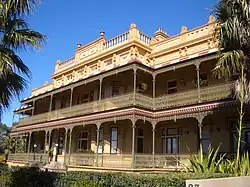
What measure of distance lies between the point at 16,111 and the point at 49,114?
8.60 meters

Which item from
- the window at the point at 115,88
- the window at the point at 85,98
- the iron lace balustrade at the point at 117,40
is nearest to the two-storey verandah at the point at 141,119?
the window at the point at 115,88

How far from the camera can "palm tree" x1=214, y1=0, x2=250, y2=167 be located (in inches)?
407

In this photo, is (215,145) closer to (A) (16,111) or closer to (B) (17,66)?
(B) (17,66)

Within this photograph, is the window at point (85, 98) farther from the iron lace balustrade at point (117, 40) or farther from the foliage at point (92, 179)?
the foliage at point (92, 179)

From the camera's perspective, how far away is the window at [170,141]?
59.4ft

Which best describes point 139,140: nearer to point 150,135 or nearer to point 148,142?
point 148,142

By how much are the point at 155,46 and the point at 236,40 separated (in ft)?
37.5

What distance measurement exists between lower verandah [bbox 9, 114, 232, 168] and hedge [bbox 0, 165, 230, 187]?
629 centimetres

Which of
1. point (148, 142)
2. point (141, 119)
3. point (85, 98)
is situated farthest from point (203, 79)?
point (85, 98)

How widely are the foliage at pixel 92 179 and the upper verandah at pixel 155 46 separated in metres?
10.7

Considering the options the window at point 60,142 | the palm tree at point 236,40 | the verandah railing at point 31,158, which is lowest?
the verandah railing at point 31,158

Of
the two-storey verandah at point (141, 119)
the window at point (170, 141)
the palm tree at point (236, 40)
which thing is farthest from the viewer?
the window at point (170, 141)

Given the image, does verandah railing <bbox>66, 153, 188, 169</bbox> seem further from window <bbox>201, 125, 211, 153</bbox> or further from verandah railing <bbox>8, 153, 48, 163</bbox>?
verandah railing <bbox>8, 153, 48, 163</bbox>

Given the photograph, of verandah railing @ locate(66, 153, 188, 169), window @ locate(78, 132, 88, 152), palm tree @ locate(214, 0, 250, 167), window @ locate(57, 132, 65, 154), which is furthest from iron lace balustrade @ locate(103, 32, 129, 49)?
palm tree @ locate(214, 0, 250, 167)
